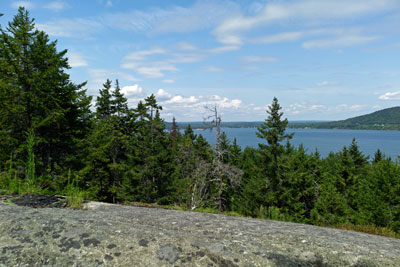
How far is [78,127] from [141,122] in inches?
570

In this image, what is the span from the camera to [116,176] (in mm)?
29484

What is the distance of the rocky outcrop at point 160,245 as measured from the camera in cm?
201

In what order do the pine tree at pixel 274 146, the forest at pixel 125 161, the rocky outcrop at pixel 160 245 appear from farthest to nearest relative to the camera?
1. the pine tree at pixel 274 146
2. the forest at pixel 125 161
3. the rocky outcrop at pixel 160 245

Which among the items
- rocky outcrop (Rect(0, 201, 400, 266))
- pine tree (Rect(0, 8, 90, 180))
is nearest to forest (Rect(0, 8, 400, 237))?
pine tree (Rect(0, 8, 90, 180))

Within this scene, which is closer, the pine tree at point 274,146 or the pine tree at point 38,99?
the pine tree at point 38,99

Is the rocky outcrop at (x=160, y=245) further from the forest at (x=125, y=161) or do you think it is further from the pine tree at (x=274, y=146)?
the pine tree at (x=274, y=146)

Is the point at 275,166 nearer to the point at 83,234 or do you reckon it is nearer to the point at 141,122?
the point at 141,122

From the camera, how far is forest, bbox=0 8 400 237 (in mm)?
13258

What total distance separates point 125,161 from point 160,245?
27595 millimetres

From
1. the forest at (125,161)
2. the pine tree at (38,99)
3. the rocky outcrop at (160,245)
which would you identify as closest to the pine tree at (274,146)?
the forest at (125,161)

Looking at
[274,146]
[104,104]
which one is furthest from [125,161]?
[274,146]

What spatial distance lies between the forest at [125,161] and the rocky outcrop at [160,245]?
1526 millimetres

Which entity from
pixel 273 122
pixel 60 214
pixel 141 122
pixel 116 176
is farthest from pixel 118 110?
pixel 60 214

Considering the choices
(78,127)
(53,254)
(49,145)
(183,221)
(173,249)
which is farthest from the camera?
(78,127)
